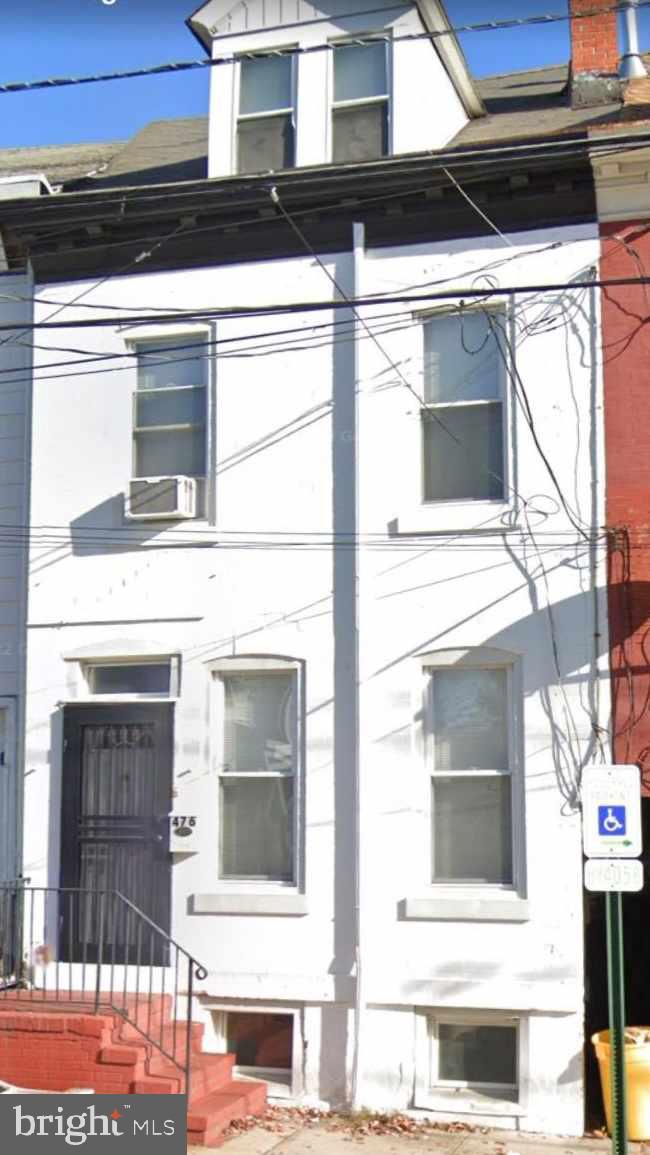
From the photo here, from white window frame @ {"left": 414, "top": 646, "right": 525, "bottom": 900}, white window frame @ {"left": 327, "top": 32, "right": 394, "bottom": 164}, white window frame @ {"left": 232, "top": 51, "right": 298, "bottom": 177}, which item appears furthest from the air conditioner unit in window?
white window frame @ {"left": 327, "top": 32, "right": 394, "bottom": 164}

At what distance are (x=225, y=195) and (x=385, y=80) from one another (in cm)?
182

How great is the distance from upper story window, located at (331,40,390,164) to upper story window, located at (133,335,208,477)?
7.17ft

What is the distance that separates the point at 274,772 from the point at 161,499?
8.36 feet

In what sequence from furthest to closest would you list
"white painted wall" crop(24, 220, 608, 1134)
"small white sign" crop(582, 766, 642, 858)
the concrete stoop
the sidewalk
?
"white painted wall" crop(24, 220, 608, 1134), the concrete stoop, the sidewalk, "small white sign" crop(582, 766, 642, 858)

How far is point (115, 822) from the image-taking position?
11547 millimetres

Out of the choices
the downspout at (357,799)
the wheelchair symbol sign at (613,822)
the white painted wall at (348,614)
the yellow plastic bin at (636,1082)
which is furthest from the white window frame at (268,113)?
the yellow plastic bin at (636,1082)

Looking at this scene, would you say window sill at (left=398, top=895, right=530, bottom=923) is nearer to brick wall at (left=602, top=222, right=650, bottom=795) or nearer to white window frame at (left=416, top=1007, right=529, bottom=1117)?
white window frame at (left=416, top=1007, right=529, bottom=1117)

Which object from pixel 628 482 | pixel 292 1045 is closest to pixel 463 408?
pixel 628 482

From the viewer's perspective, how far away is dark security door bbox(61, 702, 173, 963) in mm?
11344

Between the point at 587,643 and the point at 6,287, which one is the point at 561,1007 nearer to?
the point at 587,643

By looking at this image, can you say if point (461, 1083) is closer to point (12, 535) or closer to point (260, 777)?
point (260, 777)

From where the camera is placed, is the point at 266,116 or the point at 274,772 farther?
the point at 266,116

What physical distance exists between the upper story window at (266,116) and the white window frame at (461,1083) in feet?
24.5

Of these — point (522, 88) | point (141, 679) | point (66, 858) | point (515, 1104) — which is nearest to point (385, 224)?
point (522, 88)
